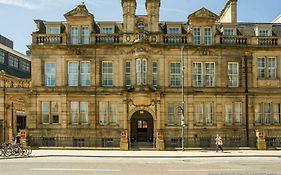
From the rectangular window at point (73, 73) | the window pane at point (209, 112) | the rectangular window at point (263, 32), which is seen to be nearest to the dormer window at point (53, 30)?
the rectangular window at point (73, 73)

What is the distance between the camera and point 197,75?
1364 inches

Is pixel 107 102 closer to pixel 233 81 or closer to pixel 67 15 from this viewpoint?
pixel 67 15

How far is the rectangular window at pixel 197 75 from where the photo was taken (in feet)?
113

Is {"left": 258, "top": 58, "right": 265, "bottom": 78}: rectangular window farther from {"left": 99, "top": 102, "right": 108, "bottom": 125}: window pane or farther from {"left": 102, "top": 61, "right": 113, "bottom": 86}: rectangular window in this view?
{"left": 99, "top": 102, "right": 108, "bottom": 125}: window pane

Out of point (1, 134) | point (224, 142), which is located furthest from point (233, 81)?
point (1, 134)

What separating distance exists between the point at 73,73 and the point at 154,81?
839 centimetres

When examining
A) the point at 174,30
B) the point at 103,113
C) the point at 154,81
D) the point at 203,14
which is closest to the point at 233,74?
the point at 203,14

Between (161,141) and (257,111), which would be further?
(257,111)

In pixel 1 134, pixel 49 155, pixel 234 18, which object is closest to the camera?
pixel 49 155

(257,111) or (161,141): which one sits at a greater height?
(257,111)

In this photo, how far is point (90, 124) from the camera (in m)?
33.9

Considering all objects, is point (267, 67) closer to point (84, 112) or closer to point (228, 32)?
point (228, 32)

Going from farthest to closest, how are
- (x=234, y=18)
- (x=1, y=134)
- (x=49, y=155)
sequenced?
1. (x=234, y=18)
2. (x=1, y=134)
3. (x=49, y=155)

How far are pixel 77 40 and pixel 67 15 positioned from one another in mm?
2722
